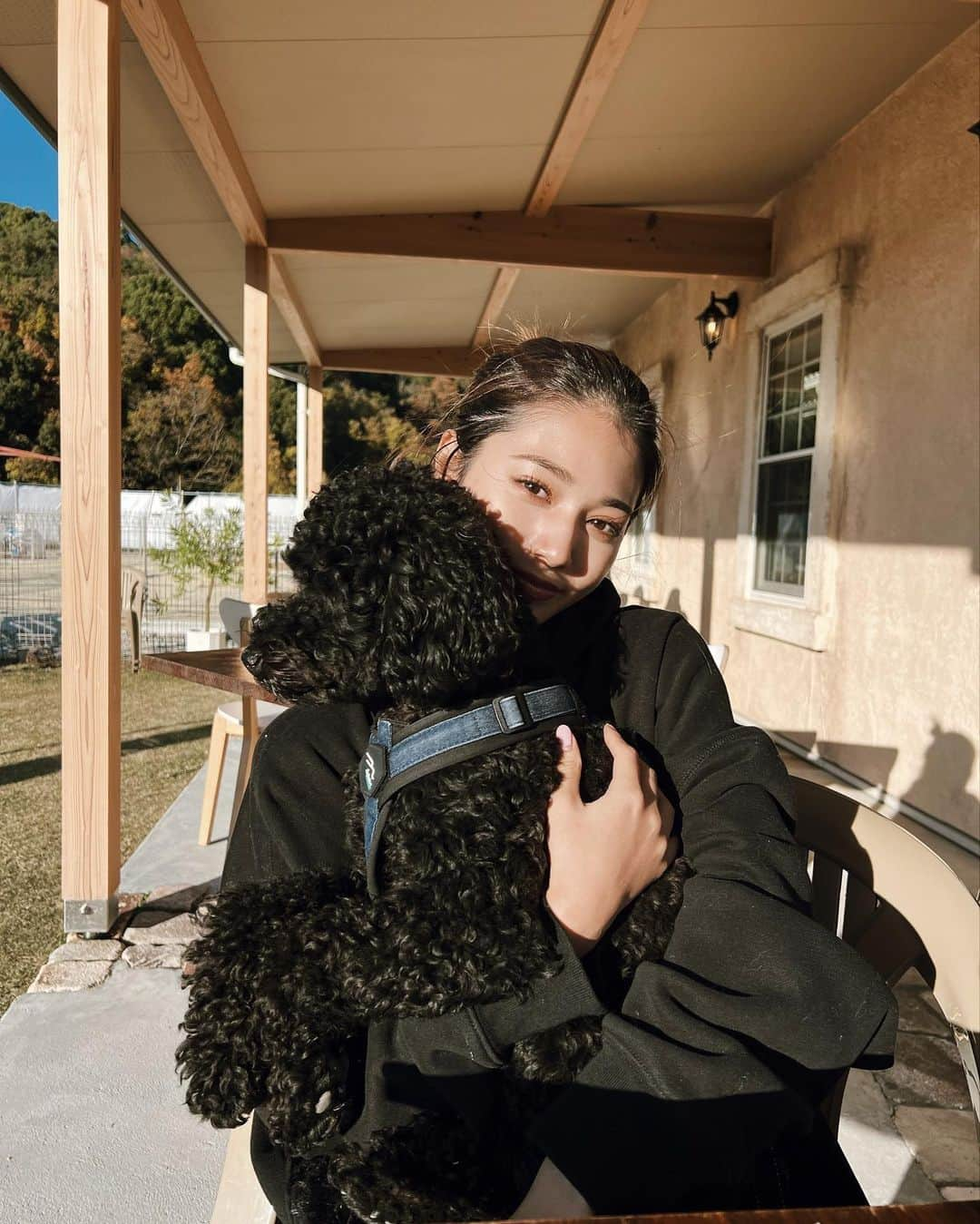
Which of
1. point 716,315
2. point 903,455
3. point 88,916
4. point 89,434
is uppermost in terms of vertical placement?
point 716,315

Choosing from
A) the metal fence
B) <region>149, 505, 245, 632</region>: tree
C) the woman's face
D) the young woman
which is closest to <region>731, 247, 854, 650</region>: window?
the young woman

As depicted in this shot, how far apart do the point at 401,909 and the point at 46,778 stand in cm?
558

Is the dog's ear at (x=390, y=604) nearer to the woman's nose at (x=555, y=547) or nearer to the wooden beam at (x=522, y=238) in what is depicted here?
the woman's nose at (x=555, y=547)

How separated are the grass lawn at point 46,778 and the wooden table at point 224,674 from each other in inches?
34.6

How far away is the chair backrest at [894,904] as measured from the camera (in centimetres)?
109

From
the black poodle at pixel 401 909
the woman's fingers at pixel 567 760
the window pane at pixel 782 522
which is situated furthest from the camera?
the window pane at pixel 782 522

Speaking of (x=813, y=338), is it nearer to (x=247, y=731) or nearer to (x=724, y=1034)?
(x=247, y=731)

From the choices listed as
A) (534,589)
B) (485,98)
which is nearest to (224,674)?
(534,589)

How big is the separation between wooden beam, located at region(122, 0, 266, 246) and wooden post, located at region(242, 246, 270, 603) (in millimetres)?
483

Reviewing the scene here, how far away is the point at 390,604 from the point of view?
3.67 feet

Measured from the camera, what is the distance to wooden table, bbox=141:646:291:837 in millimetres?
3277

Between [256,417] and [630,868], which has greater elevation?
[256,417]

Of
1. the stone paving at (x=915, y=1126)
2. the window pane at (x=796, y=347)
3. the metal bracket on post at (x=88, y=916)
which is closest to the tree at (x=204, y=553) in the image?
the window pane at (x=796, y=347)

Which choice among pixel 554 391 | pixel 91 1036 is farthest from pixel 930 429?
pixel 91 1036
